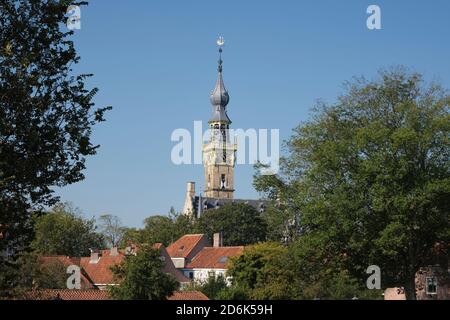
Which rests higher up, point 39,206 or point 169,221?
point 169,221

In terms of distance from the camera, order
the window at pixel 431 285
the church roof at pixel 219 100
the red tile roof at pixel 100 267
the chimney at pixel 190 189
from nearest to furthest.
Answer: the window at pixel 431 285, the red tile roof at pixel 100 267, the chimney at pixel 190 189, the church roof at pixel 219 100

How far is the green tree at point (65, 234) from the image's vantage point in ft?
304

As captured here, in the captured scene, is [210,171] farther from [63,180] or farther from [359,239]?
[63,180]

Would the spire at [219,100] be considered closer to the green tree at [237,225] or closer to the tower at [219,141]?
the tower at [219,141]

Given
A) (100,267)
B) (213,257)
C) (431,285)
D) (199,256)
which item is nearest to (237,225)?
(199,256)

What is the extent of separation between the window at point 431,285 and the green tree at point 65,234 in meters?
44.7

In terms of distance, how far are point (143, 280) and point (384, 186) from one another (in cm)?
1525

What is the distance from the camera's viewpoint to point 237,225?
4520 inches

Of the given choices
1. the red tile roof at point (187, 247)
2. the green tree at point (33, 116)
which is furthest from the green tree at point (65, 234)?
the green tree at point (33, 116)

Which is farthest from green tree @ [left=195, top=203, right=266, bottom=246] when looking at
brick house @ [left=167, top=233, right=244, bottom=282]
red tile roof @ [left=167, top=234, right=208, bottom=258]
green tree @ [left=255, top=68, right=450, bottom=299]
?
green tree @ [left=255, top=68, right=450, bottom=299]

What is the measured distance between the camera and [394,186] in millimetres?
47562

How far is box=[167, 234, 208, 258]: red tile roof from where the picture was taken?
320ft

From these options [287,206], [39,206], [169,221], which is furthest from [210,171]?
[39,206]
